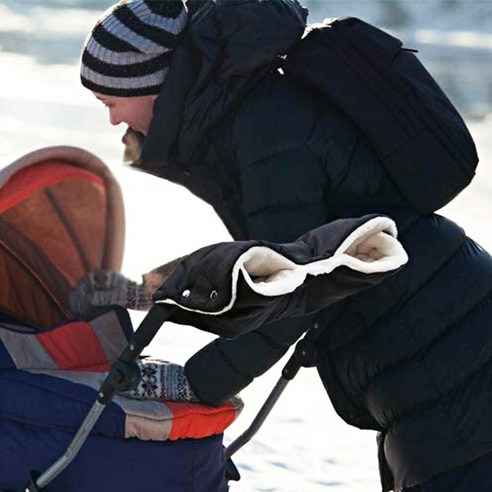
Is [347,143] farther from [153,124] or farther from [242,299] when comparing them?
[242,299]

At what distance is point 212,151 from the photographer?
270 centimetres

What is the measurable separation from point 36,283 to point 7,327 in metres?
0.34

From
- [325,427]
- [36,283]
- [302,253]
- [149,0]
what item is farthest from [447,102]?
[325,427]

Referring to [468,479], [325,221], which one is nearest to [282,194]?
[325,221]

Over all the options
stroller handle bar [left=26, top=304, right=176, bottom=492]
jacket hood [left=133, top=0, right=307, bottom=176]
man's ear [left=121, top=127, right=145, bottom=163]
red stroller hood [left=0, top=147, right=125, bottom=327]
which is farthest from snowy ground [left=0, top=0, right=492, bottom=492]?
stroller handle bar [left=26, top=304, right=176, bottom=492]

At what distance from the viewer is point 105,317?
9.64ft

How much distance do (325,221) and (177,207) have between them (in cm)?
367

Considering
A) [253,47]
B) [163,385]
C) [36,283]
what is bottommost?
[163,385]

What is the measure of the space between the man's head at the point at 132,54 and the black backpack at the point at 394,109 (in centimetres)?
23

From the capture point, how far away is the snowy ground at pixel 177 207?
4156mm

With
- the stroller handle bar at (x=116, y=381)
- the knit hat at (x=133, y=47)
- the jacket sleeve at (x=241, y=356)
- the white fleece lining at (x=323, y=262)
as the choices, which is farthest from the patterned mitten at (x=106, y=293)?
the white fleece lining at (x=323, y=262)

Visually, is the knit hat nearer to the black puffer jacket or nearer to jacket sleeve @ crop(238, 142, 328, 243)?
the black puffer jacket

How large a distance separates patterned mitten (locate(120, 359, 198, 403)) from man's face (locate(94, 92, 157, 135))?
44cm

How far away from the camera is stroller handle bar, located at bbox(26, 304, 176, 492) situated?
2322 millimetres
